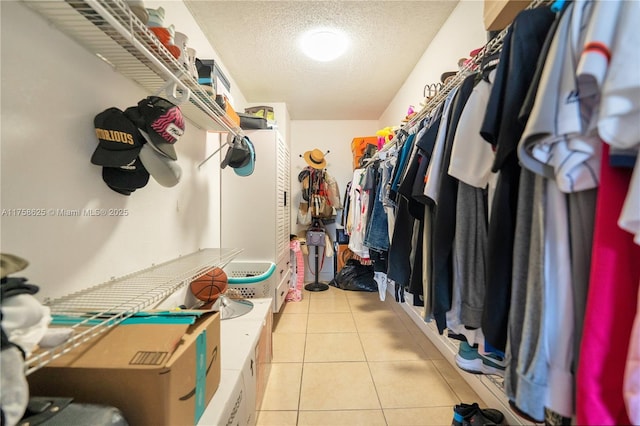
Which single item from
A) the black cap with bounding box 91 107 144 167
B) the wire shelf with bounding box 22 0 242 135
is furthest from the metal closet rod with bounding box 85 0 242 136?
the black cap with bounding box 91 107 144 167

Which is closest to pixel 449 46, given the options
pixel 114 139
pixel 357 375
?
pixel 114 139

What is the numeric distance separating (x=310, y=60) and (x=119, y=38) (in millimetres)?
1946

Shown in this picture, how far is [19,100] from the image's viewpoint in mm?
681

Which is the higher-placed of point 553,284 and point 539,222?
point 539,222

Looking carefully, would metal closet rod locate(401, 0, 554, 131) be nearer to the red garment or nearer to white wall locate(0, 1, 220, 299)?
the red garment

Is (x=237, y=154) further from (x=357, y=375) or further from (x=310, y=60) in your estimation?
(x=357, y=375)

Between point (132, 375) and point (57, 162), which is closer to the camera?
point (132, 375)

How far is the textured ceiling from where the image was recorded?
184cm

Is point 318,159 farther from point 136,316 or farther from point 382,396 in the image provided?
point 136,316

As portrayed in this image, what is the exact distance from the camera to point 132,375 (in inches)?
24.0

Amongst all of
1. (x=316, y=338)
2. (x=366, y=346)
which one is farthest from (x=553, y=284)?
(x=316, y=338)

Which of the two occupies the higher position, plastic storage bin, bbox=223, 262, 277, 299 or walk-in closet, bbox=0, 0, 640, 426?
walk-in closet, bbox=0, 0, 640, 426

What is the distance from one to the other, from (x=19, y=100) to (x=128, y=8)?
368 mm

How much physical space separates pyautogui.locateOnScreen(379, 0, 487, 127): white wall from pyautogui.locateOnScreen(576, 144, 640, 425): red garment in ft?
5.18
